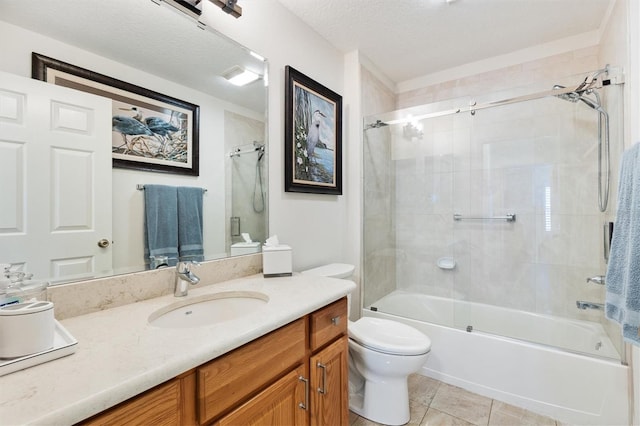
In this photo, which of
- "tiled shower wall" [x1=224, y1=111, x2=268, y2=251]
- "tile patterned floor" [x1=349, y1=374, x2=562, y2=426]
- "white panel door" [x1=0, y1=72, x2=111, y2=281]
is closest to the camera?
"white panel door" [x1=0, y1=72, x2=111, y2=281]

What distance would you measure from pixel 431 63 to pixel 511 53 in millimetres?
628

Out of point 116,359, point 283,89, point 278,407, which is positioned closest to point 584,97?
point 283,89

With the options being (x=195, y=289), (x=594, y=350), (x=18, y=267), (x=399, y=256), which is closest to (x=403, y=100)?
(x=399, y=256)

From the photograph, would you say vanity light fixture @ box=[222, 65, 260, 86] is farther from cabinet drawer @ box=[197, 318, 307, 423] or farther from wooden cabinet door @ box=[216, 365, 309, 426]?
wooden cabinet door @ box=[216, 365, 309, 426]

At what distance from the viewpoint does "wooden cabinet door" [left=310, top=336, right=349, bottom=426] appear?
3.70ft

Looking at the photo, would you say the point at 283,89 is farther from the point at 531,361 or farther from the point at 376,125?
the point at 531,361

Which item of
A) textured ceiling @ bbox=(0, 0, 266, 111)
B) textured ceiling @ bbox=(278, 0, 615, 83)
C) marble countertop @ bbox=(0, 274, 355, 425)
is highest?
textured ceiling @ bbox=(278, 0, 615, 83)

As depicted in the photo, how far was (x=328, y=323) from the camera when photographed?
1.21 metres

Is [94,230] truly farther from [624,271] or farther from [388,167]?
[388,167]

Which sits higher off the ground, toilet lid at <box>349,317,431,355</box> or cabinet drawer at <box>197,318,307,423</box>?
cabinet drawer at <box>197,318,307,423</box>

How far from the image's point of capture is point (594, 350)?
1.69 m

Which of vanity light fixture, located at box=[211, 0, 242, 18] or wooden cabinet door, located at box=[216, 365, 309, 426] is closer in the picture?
wooden cabinet door, located at box=[216, 365, 309, 426]

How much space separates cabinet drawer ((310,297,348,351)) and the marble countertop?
7 centimetres

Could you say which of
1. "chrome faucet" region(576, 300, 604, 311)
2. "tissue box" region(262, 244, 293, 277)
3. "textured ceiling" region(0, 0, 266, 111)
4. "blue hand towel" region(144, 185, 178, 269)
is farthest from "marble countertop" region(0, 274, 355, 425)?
"chrome faucet" region(576, 300, 604, 311)
